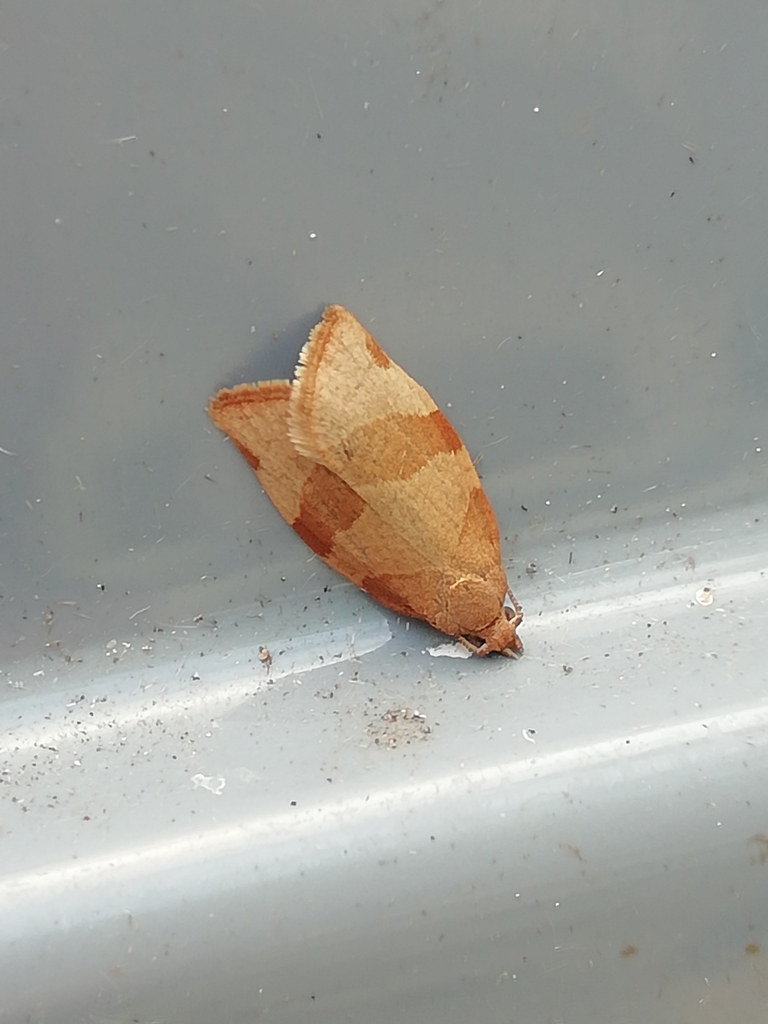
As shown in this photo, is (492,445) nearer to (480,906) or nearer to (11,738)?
(480,906)

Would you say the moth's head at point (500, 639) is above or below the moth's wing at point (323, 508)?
below

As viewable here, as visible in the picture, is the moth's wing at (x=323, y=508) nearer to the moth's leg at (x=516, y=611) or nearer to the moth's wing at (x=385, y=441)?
the moth's wing at (x=385, y=441)

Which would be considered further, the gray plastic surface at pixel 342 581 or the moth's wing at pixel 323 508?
the moth's wing at pixel 323 508

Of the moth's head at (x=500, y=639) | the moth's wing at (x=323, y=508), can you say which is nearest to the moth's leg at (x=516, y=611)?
the moth's head at (x=500, y=639)

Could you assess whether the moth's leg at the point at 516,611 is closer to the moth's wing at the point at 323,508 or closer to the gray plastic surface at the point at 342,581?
the gray plastic surface at the point at 342,581

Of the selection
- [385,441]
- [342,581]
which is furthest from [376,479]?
[342,581]

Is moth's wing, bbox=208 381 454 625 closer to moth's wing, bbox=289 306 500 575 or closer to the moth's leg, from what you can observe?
moth's wing, bbox=289 306 500 575

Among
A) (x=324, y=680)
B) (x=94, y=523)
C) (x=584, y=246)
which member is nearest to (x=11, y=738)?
(x=94, y=523)
